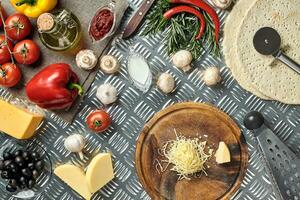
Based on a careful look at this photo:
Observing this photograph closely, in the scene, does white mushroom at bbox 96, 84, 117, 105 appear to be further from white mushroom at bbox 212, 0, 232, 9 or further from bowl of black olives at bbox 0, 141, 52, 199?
white mushroom at bbox 212, 0, 232, 9

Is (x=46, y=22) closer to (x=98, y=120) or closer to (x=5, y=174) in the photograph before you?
(x=98, y=120)

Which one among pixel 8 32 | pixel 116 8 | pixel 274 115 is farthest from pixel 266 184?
pixel 8 32

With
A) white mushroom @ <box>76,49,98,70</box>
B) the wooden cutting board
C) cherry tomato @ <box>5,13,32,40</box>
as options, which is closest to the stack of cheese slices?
the wooden cutting board

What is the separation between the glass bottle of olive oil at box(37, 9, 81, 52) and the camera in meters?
3.20

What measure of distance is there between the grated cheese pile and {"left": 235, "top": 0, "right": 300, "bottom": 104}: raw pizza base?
41cm

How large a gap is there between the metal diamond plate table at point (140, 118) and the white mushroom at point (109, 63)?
2.3 inches

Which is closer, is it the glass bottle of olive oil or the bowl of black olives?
the glass bottle of olive oil

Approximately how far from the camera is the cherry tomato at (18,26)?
129 inches

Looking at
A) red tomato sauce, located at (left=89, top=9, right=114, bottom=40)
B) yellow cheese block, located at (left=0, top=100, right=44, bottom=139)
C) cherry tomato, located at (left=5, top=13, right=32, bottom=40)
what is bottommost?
yellow cheese block, located at (left=0, top=100, right=44, bottom=139)

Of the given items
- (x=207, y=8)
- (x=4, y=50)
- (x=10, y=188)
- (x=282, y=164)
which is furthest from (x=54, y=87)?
(x=282, y=164)

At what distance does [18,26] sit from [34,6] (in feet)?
0.40

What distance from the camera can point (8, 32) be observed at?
3326 mm

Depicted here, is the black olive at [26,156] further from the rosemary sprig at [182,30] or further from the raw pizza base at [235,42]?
the raw pizza base at [235,42]

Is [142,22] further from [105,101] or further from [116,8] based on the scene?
[105,101]
